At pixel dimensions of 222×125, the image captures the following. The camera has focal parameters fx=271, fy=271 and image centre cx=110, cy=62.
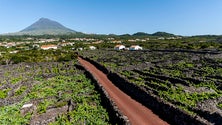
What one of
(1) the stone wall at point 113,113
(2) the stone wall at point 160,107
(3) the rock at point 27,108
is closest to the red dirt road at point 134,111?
(2) the stone wall at point 160,107

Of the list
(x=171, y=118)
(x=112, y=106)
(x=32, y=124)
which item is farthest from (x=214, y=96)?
(x=32, y=124)

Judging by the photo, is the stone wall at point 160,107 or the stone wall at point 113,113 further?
the stone wall at point 113,113

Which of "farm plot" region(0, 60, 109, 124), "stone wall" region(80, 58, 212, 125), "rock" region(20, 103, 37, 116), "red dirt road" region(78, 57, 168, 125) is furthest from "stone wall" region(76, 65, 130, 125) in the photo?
"rock" region(20, 103, 37, 116)

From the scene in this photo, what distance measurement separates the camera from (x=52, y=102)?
4728cm

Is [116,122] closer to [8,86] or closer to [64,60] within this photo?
[8,86]

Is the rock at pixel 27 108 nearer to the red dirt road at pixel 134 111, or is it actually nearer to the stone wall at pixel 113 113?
the stone wall at pixel 113 113

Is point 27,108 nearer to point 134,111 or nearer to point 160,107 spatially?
point 134,111

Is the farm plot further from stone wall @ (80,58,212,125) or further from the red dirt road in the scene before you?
stone wall @ (80,58,212,125)

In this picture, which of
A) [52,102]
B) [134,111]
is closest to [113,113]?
[134,111]

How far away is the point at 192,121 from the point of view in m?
29.2

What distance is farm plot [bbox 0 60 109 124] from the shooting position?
3703 centimetres

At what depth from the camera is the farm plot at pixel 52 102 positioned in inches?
1458

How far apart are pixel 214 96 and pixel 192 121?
50.0 ft

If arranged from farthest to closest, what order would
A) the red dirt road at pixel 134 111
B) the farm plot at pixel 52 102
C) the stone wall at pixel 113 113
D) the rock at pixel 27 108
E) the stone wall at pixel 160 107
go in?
the rock at pixel 27 108, the farm plot at pixel 52 102, the red dirt road at pixel 134 111, the stone wall at pixel 113 113, the stone wall at pixel 160 107
